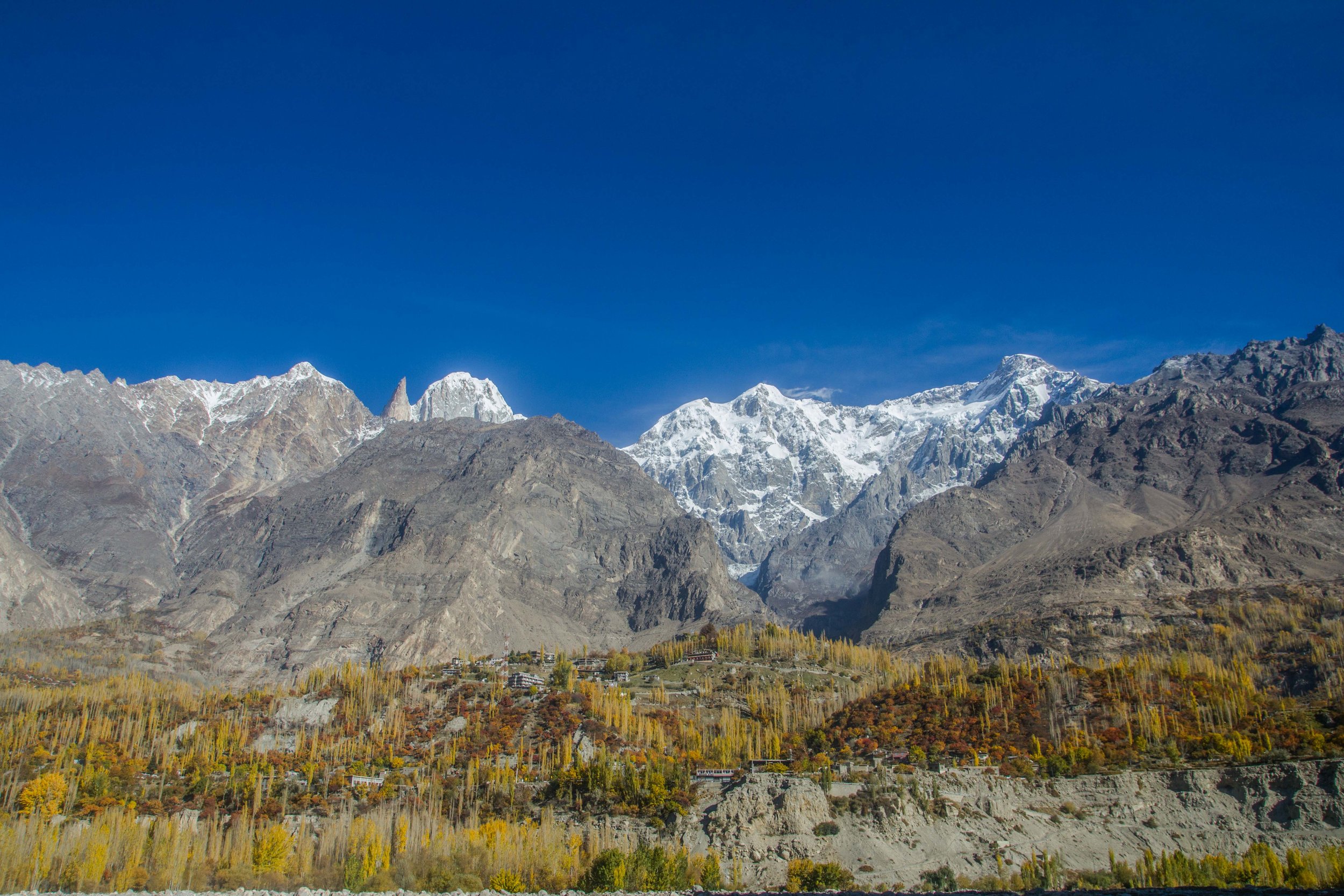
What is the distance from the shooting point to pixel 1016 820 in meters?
83.8

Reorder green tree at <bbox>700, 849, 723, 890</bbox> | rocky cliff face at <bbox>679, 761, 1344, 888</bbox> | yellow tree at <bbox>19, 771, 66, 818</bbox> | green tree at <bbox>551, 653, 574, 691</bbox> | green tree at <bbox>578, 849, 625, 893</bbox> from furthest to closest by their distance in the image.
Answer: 1. green tree at <bbox>551, 653, 574, 691</bbox>
2. yellow tree at <bbox>19, 771, 66, 818</bbox>
3. rocky cliff face at <bbox>679, 761, 1344, 888</bbox>
4. green tree at <bbox>700, 849, 723, 890</bbox>
5. green tree at <bbox>578, 849, 625, 893</bbox>

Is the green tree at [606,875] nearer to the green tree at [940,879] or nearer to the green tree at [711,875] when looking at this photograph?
the green tree at [711,875]

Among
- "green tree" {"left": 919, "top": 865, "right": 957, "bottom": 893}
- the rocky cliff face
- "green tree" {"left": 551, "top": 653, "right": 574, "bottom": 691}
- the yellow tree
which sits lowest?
"green tree" {"left": 919, "top": 865, "right": 957, "bottom": 893}

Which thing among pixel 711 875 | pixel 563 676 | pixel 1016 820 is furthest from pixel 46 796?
pixel 1016 820

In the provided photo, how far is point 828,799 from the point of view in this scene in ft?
284

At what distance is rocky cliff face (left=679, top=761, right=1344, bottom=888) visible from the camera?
7819cm

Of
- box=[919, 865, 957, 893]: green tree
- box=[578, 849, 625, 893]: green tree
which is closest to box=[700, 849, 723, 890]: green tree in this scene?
box=[578, 849, 625, 893]: green tree

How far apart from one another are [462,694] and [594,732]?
1212 inches

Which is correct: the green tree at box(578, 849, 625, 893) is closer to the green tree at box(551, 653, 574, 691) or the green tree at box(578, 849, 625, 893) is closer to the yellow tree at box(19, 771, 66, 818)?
the yellow tree at box(19, 771, 66, 818)

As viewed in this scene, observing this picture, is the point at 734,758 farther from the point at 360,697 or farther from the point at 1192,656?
the point at 1192,656

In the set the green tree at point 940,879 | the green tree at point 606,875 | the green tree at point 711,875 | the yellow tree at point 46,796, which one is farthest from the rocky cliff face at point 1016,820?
the yellow tree at point 46,796

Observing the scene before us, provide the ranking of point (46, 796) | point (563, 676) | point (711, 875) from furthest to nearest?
point (563, 676), point (46, 796), point (711, 875)

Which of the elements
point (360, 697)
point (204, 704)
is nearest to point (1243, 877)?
point (360, 697)

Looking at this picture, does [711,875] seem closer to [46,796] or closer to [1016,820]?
[1016,820]
